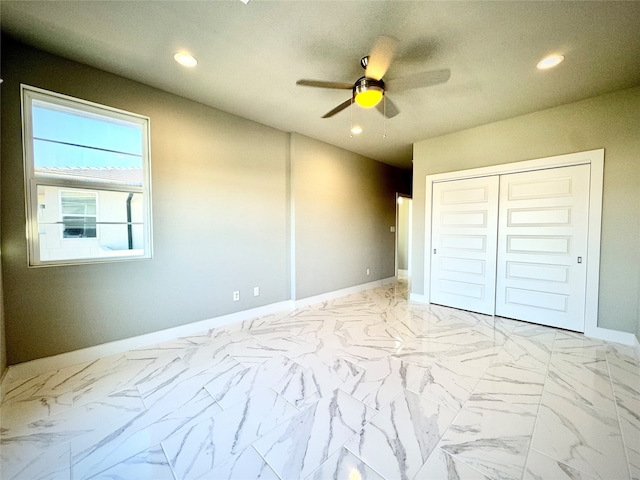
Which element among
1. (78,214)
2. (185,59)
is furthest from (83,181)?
(185,59)

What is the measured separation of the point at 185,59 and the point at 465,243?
168 inches

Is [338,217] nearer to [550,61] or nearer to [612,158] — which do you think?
[550,61]

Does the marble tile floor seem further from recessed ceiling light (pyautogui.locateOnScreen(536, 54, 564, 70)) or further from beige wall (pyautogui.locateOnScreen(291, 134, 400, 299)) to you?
recessed ceiling light (pyautogui.locateOnScreen(536, 54, 564, 70))

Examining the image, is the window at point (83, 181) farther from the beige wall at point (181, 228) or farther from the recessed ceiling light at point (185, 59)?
the recessed ceiling light at point (185, 59)

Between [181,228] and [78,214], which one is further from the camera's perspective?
[181,228]

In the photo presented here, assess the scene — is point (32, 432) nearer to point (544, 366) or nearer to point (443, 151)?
point (544, 366)

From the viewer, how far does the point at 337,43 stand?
207 centimetres

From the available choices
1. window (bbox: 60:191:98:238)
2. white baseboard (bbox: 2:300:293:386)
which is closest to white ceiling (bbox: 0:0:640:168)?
window (bbox: 60:191:98:238)

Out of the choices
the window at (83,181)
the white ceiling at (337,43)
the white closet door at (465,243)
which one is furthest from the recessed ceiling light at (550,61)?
the window at (83,181)

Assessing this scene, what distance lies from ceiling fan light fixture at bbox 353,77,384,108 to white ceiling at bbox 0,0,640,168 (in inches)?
10.9

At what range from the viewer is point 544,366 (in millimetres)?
2336

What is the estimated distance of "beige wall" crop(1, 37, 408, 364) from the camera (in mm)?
2129

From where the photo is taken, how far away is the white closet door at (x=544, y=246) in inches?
120

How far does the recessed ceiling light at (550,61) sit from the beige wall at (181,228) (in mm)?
2968
